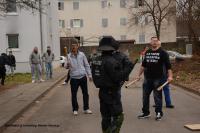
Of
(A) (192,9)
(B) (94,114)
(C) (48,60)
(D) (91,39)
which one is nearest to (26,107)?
(B) (94,114)

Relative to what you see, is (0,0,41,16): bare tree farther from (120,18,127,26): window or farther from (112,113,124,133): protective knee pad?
(120,18,127,26): window

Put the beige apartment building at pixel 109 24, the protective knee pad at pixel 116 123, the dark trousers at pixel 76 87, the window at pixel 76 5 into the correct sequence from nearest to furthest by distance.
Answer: the protective knee pad at pixel 116 123, the dark trousers at pixel 76 87, the beige apartment building at pixel 109 24, the window at pixel 76 5

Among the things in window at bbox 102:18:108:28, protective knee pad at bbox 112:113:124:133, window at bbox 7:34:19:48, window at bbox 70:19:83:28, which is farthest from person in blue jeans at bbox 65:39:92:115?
window at bbox 70:19:83:28

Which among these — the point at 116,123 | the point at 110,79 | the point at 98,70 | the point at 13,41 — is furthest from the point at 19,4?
the point at 13,41

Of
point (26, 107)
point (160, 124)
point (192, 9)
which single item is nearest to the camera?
point (160, 124)

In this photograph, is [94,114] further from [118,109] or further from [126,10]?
[126,10]

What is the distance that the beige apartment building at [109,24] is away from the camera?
8369cm

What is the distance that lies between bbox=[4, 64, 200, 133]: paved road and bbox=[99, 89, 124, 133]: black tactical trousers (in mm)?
2345

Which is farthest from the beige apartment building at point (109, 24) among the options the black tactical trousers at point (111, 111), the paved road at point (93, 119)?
the black tactical trousers at point (111, 111)

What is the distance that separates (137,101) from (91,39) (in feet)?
222

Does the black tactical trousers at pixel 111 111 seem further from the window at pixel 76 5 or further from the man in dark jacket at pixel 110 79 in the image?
the window at pixel 76 5

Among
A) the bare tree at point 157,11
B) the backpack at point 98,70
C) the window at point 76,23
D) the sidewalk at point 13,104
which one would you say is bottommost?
the sidewalk at point 13,104

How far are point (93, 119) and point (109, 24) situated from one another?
2822 inches

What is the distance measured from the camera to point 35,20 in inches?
1534
